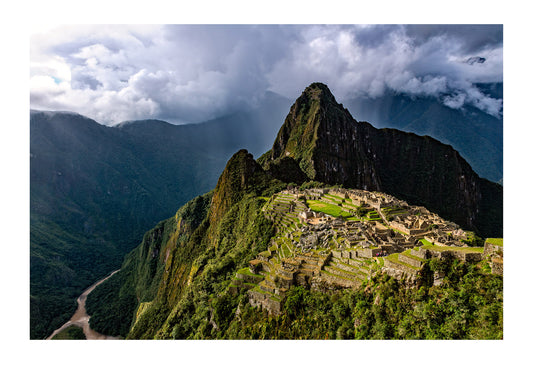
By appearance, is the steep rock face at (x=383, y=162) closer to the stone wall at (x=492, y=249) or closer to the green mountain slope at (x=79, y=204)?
the green mountain slope at (x=79, y=204)

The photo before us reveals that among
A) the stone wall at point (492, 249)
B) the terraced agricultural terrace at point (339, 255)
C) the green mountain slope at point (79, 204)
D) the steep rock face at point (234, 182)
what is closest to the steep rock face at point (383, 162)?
the green mountain slope at point (79, 204)

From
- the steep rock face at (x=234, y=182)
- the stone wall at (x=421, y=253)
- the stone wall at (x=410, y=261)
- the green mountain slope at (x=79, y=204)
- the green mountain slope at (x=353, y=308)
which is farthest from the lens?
the green mountain slope at (x=79, y=204)

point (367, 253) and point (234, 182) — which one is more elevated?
point (234, 182)

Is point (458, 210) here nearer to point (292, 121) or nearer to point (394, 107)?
point (292, 121)

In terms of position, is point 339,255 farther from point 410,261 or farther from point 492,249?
point 492,249

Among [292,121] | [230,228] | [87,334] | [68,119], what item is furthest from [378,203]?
[68,119]

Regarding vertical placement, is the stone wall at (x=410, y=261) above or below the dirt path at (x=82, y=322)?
above

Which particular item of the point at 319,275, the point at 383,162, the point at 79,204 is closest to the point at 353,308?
the point at 319,275

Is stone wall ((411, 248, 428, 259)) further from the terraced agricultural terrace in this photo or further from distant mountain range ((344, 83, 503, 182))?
distant mountain range ((344, 83, 503, 182))
